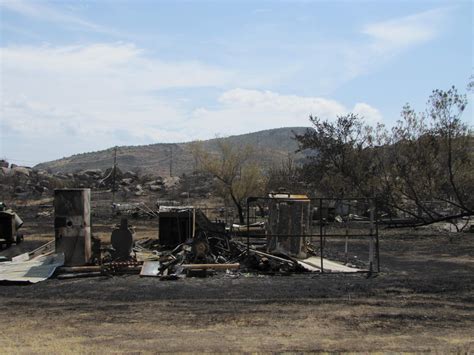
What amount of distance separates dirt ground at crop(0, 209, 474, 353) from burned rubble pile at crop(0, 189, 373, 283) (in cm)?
69

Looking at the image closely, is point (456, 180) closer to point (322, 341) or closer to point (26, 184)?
point (322, 341)

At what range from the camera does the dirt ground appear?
8.11m

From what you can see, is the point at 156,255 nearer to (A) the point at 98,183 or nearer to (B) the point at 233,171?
(B) the point at 233,171

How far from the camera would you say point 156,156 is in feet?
399

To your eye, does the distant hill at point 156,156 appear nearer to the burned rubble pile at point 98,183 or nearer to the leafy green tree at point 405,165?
the burned rubble pile at point 98,183

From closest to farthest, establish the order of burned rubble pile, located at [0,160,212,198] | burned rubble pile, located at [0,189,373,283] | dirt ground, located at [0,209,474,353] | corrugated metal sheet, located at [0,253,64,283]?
1. dirt ground, located at [0,209,474,353]
2. corrugated metal sheet, located at [0,253,64,283]
3. burned rubble pile, located at [0,189,373,283]
4. burned rubble pile, located at [0,160,212,198]

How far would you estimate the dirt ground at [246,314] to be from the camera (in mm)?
8109

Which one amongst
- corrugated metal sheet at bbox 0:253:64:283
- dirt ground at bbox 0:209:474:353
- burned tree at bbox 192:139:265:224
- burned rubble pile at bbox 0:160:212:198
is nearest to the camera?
dirt ground at bbox 0:209:474:353

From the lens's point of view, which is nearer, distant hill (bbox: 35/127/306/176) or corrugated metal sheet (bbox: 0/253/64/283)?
corrugated metal sheet (bbox: 0/253/64/283)

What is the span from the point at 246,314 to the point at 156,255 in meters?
10.2

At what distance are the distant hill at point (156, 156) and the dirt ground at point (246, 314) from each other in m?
86.8

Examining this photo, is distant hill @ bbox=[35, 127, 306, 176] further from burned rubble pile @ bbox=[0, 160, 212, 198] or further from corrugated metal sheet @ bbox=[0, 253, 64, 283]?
corrugated metal sheet @ bbox=[0, 253, 64, 283]

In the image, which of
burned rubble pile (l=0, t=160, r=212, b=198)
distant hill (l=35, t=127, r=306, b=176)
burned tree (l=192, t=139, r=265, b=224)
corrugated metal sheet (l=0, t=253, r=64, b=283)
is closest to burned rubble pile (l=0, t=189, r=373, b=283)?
corrugated metal sheet (l=0, t=253, r=64, b=283)

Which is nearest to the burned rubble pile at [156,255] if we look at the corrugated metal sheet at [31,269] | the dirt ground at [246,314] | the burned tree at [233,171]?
the corrugated metal sheet at [31,269]
